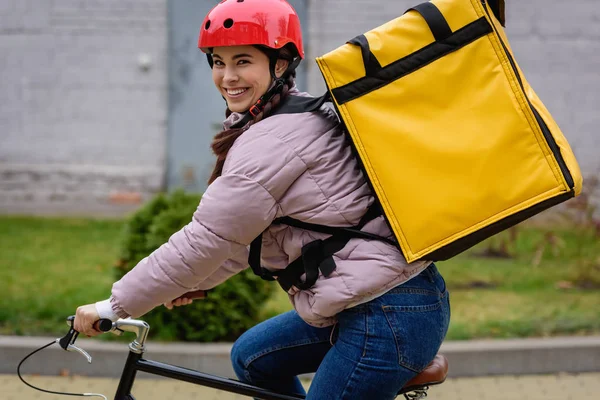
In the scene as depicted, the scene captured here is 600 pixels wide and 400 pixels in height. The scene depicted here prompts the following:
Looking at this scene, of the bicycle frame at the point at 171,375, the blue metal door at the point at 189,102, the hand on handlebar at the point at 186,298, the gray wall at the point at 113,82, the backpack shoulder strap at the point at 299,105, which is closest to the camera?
the backpack shoulder strap at the point at 299,105

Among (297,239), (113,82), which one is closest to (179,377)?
(297,239)

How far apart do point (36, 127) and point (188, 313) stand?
18.9 feet

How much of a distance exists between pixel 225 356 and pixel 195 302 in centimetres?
37

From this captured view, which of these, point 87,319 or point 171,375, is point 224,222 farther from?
point 171,375

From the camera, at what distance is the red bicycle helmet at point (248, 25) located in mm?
2494

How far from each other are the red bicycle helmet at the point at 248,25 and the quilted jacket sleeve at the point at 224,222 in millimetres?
308

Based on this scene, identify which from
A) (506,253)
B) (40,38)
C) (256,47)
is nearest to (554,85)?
(506,253)

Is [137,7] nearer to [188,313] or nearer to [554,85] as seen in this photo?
[554,85]

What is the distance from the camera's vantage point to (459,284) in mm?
6852

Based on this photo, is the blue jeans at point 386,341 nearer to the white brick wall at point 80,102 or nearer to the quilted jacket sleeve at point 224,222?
the quilted jacket sleeve at point 224,222

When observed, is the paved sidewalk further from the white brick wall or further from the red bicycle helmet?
the white brick wall

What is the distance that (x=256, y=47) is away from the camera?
2555 mm

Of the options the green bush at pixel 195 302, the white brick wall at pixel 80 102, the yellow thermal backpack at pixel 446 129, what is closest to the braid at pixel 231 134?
the yellow thermal backpack at pixel 446 129

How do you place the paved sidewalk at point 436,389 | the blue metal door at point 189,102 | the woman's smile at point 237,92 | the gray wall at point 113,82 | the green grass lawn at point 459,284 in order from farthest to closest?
the blue metal door at point 189,102, the gray wall at point 113,82, the green grass lawn at point 459,284, the paved sidewalk at point 436,389, the woman's smile at point 237,92
